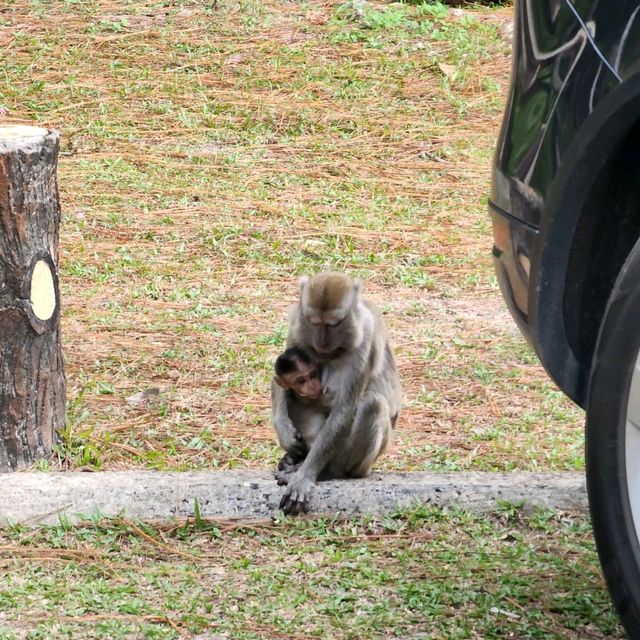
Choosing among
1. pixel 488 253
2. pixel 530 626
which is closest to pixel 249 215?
pixel 488 253

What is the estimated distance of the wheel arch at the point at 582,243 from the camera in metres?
3.14

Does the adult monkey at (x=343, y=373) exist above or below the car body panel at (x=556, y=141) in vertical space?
below

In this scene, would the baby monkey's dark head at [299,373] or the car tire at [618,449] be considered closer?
the car tire at [618,449]

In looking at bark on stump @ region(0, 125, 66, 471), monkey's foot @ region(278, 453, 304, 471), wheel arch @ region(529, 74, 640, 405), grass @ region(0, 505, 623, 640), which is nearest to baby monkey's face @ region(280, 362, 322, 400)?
monkey's foot @ region(278, 453, 304, 471)

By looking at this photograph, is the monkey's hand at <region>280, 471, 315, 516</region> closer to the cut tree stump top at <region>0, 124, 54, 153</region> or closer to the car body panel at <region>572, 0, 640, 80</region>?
the cut tree stump top at <region>0, 124, 54, 153</region>

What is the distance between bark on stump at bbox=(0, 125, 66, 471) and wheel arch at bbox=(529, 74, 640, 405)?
2.66 metres

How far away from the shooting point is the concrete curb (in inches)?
186

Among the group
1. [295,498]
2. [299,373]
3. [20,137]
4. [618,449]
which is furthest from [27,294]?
[618,449]

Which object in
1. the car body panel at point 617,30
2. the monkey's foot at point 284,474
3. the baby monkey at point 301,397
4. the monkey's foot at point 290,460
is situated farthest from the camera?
the monkey's foot at point 290,460

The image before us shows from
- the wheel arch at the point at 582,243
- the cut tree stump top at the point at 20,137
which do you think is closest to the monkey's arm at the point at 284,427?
the cut tree stump top at the point at 20,137

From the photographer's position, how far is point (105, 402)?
6344mm

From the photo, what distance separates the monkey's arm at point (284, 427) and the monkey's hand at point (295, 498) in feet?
1.52

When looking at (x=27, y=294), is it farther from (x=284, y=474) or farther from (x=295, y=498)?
(x=295, y=498)

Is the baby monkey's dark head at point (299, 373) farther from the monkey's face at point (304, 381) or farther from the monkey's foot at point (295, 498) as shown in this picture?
the monkey's foot at point (295, 498)
